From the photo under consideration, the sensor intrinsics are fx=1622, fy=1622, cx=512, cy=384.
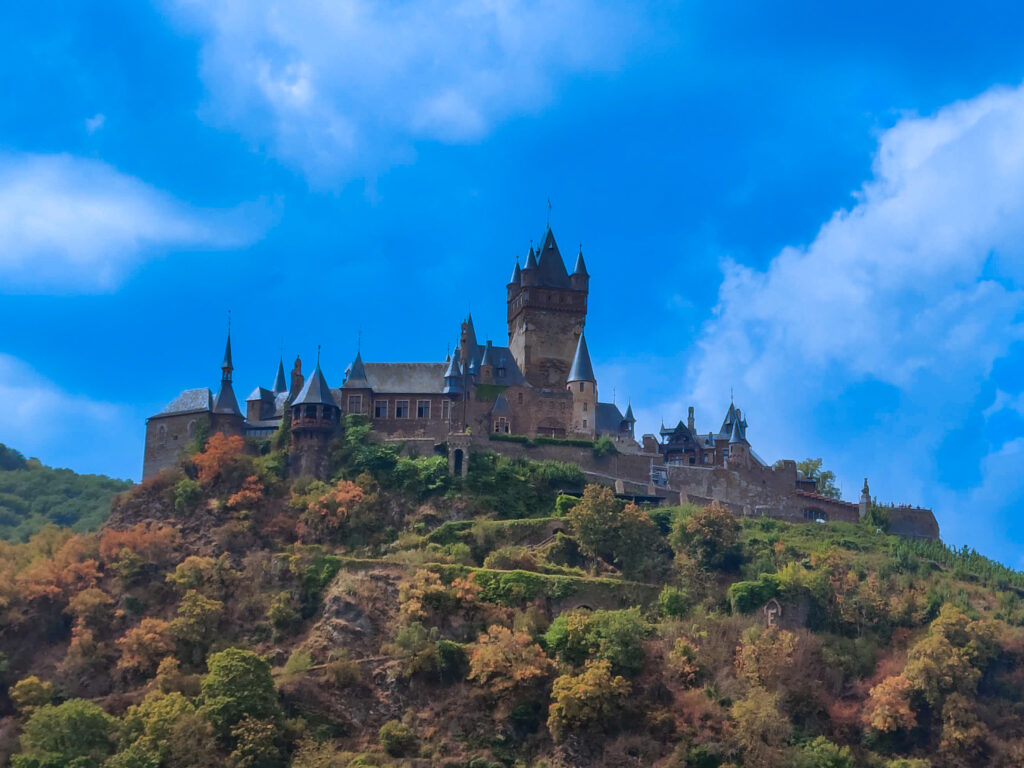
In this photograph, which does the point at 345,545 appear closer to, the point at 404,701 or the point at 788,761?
the point at 404,701

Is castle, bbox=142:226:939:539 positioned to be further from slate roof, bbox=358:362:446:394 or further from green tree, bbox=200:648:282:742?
green tree, bbox=200:648:282:742

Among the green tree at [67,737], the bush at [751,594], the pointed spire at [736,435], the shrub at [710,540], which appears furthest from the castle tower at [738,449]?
the green tree at [67,737]

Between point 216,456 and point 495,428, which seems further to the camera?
point 495,428

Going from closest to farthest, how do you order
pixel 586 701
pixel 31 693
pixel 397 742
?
1. pixel 586 701
2. pixel 397 742
3. pixel 31 693

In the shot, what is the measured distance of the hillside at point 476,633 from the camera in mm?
69812

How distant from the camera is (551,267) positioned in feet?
347

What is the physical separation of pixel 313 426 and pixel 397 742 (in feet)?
82.5

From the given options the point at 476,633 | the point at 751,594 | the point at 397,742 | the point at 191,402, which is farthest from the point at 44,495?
the point at 751,594

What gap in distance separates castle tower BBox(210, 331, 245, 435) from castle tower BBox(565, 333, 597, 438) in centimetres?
1982

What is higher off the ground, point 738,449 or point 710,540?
point 738,449

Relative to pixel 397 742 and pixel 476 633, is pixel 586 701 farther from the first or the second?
pixel 397 742

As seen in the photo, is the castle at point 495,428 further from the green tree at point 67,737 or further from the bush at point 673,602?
the green tree at point 67,737

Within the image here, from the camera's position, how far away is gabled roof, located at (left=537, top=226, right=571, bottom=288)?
105 meters

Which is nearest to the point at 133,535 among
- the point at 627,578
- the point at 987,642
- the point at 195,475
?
the point at 195,475
